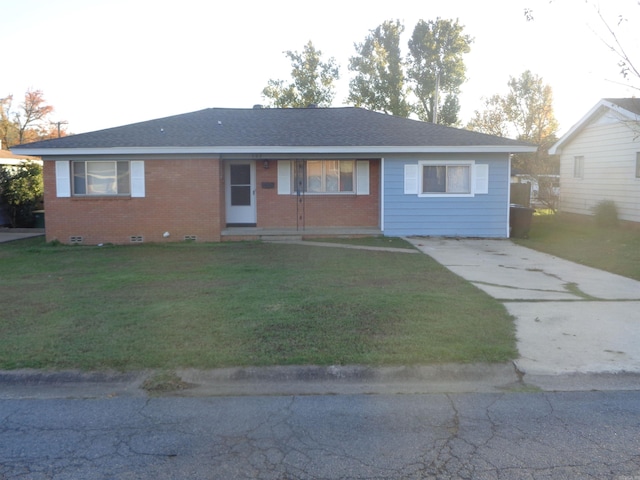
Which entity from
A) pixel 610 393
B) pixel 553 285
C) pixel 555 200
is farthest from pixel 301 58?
pixel 610 393

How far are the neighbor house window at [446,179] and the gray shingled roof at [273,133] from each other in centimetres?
89

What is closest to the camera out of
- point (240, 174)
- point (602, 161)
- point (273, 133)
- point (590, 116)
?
point (273, 133)

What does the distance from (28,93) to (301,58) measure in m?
26.8

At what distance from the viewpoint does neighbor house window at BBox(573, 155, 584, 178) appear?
2464 cm

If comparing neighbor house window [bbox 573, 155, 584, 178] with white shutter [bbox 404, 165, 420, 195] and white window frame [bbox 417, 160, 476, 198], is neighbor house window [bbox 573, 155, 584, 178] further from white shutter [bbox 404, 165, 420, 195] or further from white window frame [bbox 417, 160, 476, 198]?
white shutter [bbox 404, 165, 420, 195]

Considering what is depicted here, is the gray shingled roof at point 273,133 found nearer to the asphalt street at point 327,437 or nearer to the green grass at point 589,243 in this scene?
the green grass at point 589,243

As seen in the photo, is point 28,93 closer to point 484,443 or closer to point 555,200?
point 555,200

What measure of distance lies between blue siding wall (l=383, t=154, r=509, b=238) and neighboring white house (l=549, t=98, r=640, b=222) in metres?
4.23

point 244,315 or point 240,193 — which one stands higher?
point 240,193

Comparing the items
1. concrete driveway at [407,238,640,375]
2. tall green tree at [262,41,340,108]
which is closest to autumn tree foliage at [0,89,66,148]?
tall green tree at [262,41,340,108]

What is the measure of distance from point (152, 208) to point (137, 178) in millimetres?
948

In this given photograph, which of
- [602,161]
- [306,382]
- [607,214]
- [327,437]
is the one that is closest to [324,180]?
[607,214]

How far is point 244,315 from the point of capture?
25.7ft

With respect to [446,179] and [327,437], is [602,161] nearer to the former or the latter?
[446,179]
